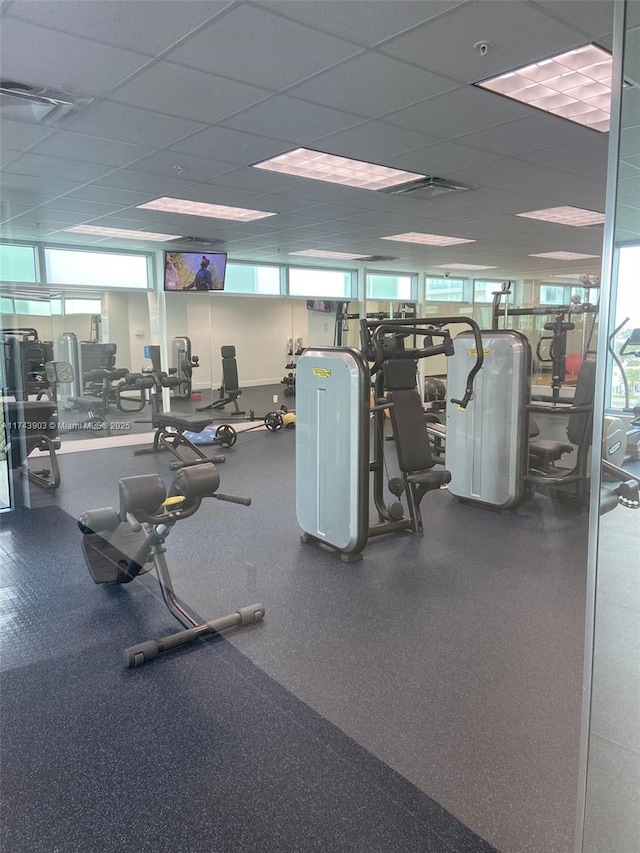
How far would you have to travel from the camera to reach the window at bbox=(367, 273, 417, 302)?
11188mm

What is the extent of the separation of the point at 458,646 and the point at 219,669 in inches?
42.1

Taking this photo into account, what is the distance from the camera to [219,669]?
2572 millimetres

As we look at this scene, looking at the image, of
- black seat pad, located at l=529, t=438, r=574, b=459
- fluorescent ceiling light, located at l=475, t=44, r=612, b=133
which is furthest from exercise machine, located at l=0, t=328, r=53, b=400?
black seat pad, located at l=529, t=438, r=574, b=459

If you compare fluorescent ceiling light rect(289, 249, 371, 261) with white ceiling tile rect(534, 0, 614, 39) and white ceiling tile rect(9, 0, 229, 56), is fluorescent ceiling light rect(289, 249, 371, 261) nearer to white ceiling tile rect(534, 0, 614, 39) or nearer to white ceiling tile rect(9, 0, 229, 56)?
white ceiling tile rect(9, 0, 229, 56)

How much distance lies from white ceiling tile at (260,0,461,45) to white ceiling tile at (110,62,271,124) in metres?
0.72

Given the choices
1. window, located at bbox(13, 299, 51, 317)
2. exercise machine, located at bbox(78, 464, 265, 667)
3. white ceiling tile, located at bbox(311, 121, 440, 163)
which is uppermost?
white ceiling tile, located at bbox(311, 121, 440, 163)

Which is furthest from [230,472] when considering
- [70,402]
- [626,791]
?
[626,791]

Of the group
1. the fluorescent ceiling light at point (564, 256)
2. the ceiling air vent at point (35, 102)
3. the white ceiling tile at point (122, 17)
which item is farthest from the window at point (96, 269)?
the fluorescent ceiling light at point (564, 256)

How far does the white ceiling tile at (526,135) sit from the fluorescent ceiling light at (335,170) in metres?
0.86

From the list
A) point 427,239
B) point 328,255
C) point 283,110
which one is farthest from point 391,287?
point 283,110

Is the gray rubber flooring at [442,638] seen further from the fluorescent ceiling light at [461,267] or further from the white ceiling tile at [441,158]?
the fluorescent ceiling light at [461,267]

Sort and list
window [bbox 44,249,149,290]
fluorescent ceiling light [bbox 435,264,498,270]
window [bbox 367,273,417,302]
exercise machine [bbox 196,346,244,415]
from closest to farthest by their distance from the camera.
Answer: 1. window [bbox 44,249,149,290]
2. exercise machine [bbox 196,346,244,415]
3. fluorescent ceiling light [bbox 435,264,498,270]
4. window [bbox 367,273,417,302]

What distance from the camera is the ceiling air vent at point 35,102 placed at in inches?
119

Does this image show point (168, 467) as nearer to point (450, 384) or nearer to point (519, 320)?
point (450, 384)
